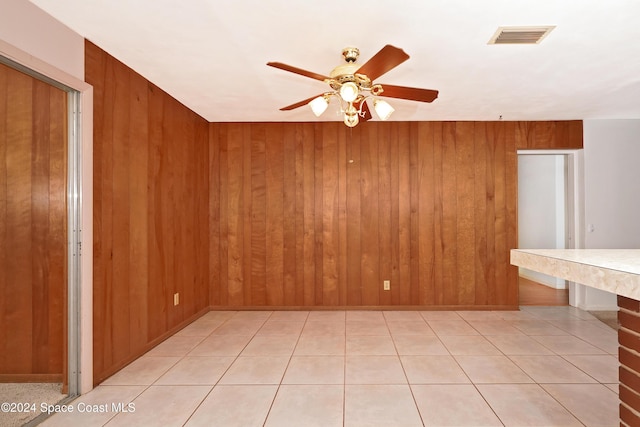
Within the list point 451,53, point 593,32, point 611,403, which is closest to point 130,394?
point 611,403

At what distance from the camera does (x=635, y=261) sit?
1501 mm

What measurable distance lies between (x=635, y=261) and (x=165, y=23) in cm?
295

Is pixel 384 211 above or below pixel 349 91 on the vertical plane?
below

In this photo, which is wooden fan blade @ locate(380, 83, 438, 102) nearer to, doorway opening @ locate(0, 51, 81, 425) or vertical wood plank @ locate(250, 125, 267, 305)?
doorway opening @ locate(0, 51, 81, 425)

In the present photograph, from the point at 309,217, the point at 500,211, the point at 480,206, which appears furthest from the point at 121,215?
the point at 500,211

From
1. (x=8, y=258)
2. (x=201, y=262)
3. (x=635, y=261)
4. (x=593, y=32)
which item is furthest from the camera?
(x=201, y=262)

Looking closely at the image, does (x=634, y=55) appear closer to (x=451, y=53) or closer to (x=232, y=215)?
(x=451, y=53)

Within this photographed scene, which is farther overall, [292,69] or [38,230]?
[38,230]

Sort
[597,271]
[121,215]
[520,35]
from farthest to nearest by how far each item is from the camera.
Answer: [121,215] → [520,35] → [597,271]

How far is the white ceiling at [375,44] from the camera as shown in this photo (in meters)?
2.04

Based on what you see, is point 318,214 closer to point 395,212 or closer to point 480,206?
point 395,212

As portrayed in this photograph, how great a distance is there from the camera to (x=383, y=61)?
73.6 inches

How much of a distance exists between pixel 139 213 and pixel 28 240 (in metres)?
0.78

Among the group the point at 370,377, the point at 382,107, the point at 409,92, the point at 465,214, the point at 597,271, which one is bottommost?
the point at 370,377
